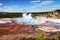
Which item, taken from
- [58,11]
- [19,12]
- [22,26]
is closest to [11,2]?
[19,12]

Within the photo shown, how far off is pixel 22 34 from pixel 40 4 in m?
0.44

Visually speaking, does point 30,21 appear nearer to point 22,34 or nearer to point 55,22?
point 22,34

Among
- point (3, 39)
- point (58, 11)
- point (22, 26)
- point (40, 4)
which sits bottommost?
point (3, 39)

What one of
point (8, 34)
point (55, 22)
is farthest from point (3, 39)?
point (55, 22)

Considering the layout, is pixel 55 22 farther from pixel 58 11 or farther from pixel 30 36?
pixel 30 36

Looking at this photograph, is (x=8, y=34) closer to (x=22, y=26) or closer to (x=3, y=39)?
(x=3, y=39)

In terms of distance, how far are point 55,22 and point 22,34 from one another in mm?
447

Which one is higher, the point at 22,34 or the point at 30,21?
the point at 30,21

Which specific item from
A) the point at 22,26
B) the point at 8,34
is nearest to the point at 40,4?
the point at 22,26

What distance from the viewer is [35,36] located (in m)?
1.63

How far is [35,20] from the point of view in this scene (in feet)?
5.47

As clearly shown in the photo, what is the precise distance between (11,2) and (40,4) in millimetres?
369

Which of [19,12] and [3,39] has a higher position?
[19,12]

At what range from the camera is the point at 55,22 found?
5.49ft
